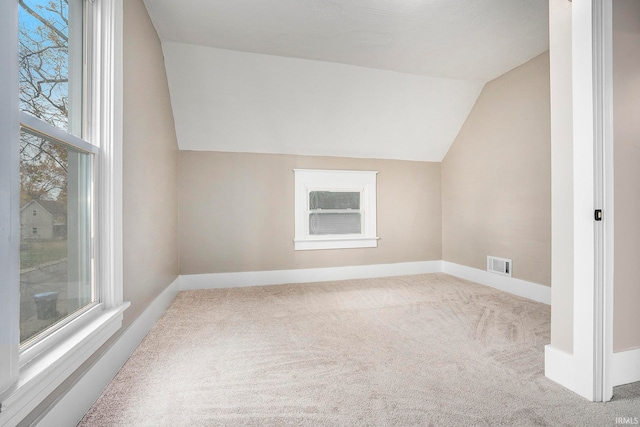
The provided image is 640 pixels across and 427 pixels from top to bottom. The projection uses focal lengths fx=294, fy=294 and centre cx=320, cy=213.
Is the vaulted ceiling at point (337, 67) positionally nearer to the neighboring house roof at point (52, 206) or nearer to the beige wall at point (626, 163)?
the beige wall at point (626, 163)

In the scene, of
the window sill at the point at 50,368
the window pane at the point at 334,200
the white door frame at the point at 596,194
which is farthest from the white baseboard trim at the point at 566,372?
the window pane at the point at 334,200

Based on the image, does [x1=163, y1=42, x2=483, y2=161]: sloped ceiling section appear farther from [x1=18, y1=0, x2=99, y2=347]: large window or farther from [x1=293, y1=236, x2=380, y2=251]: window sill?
[x1=18, y1=0, x2=99, y2=347]: large window

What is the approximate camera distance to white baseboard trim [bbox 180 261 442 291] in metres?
3.71

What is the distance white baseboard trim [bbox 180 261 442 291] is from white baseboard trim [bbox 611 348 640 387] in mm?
2804

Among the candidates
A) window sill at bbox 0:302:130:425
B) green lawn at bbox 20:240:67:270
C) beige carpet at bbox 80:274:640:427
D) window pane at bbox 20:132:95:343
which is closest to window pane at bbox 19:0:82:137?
window pane at bbox 20:132:95:343

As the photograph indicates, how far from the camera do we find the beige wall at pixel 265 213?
372 centimetres

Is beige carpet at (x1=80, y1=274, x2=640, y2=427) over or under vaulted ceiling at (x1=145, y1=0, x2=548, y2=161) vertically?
under

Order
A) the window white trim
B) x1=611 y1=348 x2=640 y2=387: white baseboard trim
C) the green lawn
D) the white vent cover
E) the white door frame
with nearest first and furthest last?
the window white trim < the green lawn < the white door frame < x1=611 y1=348 x2=640 y2=387: white baseboard trim < the white vent cover

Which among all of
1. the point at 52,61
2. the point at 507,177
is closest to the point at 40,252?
the point at 52,61

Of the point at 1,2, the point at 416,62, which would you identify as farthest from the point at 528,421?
the point at 416,62

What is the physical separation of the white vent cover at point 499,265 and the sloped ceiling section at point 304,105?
1766 millimetres

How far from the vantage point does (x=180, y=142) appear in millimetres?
3596

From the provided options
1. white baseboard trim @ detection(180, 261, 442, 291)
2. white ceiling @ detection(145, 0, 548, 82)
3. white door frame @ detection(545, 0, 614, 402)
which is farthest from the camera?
white baseboard trim @ detection(180, 261, 442, 291)

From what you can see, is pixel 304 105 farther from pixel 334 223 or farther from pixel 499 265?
pixel 499 265
